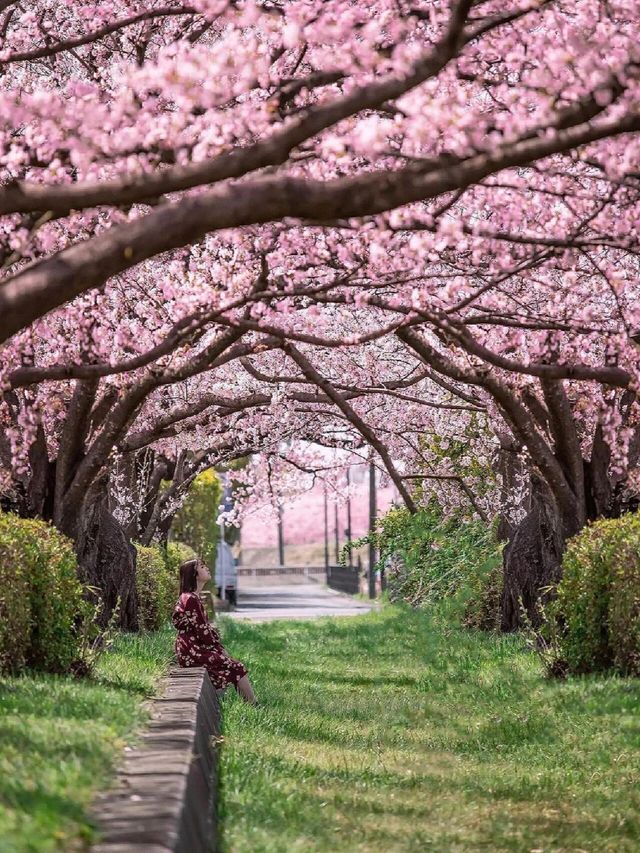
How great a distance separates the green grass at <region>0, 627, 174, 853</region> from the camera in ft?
16.3

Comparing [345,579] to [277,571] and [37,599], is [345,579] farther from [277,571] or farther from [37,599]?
[37,599]

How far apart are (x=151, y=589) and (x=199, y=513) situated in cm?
1581

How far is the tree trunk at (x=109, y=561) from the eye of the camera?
59.9 ft

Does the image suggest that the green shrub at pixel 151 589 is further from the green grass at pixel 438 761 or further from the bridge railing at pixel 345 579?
the bridge railing at pixel 345 579

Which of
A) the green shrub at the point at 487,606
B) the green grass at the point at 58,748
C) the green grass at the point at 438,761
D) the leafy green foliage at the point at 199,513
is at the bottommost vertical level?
the green grass at the point at 438,761

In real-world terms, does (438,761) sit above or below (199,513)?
below

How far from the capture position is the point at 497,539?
72.3ft

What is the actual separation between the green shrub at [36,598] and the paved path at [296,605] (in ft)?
75.2

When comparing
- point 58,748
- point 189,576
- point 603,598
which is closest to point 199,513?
point 189,576

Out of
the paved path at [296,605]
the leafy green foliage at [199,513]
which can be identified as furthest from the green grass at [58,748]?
the leafy green foliage at [199,513]

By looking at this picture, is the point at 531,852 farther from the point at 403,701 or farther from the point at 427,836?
the point at 403,701

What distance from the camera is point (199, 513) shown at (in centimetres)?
3900

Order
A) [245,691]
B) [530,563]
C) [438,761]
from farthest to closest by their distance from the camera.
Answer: [530,563] → [245,691] → [438,761]

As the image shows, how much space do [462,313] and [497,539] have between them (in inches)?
356
